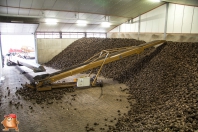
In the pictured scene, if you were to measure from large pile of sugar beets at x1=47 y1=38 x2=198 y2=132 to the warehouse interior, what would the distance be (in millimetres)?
19

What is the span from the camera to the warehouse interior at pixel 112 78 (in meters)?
3.81

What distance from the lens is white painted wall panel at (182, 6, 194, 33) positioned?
27.8 ft

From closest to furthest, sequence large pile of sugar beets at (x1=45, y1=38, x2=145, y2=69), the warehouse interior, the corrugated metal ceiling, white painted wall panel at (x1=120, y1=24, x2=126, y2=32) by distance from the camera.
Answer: the warehouse interior → the corrugated metal ceiling → large pile of sugar beets at (x1=45, y1=38, x2=145, y2=69) → white painted wall panel at (x1=120, y1=24, x2=126, y2=32)

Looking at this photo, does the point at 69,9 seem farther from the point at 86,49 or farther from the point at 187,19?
the point at 187,19

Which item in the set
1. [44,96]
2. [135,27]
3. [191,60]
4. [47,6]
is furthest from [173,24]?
[44,96]

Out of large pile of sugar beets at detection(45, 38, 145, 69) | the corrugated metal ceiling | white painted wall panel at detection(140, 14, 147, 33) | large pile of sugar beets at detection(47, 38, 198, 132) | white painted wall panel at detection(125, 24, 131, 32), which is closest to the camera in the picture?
large pile of sugar beets at detection(47, 38, 198, 132)

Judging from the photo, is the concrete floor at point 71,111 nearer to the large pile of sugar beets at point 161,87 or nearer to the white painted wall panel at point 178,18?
the large pile of sugar beets at point 161,87

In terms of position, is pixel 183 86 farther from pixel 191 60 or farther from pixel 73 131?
pixel 73 131

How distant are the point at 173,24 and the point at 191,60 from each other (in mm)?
4545

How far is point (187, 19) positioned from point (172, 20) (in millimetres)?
1140

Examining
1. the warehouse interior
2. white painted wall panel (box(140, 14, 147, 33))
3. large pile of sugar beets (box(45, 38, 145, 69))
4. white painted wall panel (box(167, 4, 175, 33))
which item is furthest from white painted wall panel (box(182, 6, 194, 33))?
white painted wall panel (box(140, 14, 147, 33))

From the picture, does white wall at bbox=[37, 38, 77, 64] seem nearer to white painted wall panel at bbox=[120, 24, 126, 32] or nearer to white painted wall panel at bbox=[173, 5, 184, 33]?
white painted wall panel at bbox=[120, 24, 126, 32]

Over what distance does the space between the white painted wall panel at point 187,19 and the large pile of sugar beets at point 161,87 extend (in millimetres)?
1739

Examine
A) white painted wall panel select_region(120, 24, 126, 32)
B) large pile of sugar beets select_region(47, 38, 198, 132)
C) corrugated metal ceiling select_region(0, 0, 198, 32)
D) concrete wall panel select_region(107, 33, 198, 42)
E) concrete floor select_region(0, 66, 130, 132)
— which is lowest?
concrete floor select_region(0, 66, 130, 132)
